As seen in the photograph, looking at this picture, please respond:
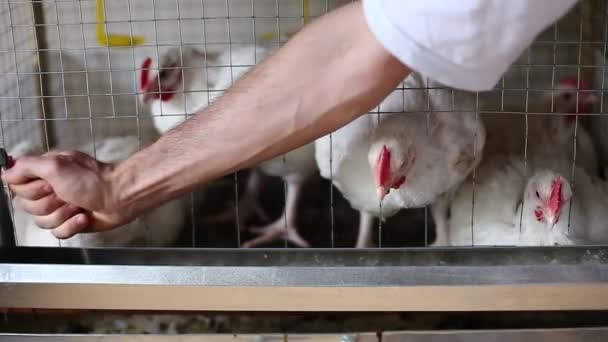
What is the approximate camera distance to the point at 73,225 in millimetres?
836

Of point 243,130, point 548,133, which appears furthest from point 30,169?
point 548,133

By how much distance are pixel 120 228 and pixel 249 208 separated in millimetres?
439

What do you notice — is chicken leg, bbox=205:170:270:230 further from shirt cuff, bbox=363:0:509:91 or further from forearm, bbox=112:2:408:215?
shirt cuff, bbox=363:0:509:91

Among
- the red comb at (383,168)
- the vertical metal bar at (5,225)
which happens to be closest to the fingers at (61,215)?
the vertical metal bar at (5,225)

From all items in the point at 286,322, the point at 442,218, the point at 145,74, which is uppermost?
the point at 145,74

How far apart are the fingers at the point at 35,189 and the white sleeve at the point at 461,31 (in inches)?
18.2

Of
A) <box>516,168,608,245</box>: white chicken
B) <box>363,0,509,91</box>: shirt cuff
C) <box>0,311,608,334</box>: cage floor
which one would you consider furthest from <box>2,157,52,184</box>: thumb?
<box>516,168,608,245</box>: white chicken

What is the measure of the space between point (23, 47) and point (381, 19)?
3.76ft

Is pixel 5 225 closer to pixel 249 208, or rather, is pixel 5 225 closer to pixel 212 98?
pixel 212 98

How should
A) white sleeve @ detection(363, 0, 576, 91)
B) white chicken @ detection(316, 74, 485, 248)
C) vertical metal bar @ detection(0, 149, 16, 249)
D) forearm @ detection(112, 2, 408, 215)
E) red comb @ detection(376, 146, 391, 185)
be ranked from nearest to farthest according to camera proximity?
1. white sleeve @ detection(363, 0, 576, 91)
2. forearm @ detection(112, 2, 408, 215)
3. vertical metal bar @ detection(0, 149, 16, 249)
4. red comb @ detection(376, 146, 391, 185)
5. white chicken @ detection(316, 74, 485, 248)

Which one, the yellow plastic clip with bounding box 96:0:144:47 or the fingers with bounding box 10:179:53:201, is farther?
the yellow plastic clip with bounding box 96:0:144:47

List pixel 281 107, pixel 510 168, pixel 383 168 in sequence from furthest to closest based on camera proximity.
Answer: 1. pixel 510 168
2. pixel 383 168
3. pixel 281 107

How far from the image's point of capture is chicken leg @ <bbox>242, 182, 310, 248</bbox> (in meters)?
1.42

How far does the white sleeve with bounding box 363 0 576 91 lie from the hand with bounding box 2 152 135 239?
401 mm
